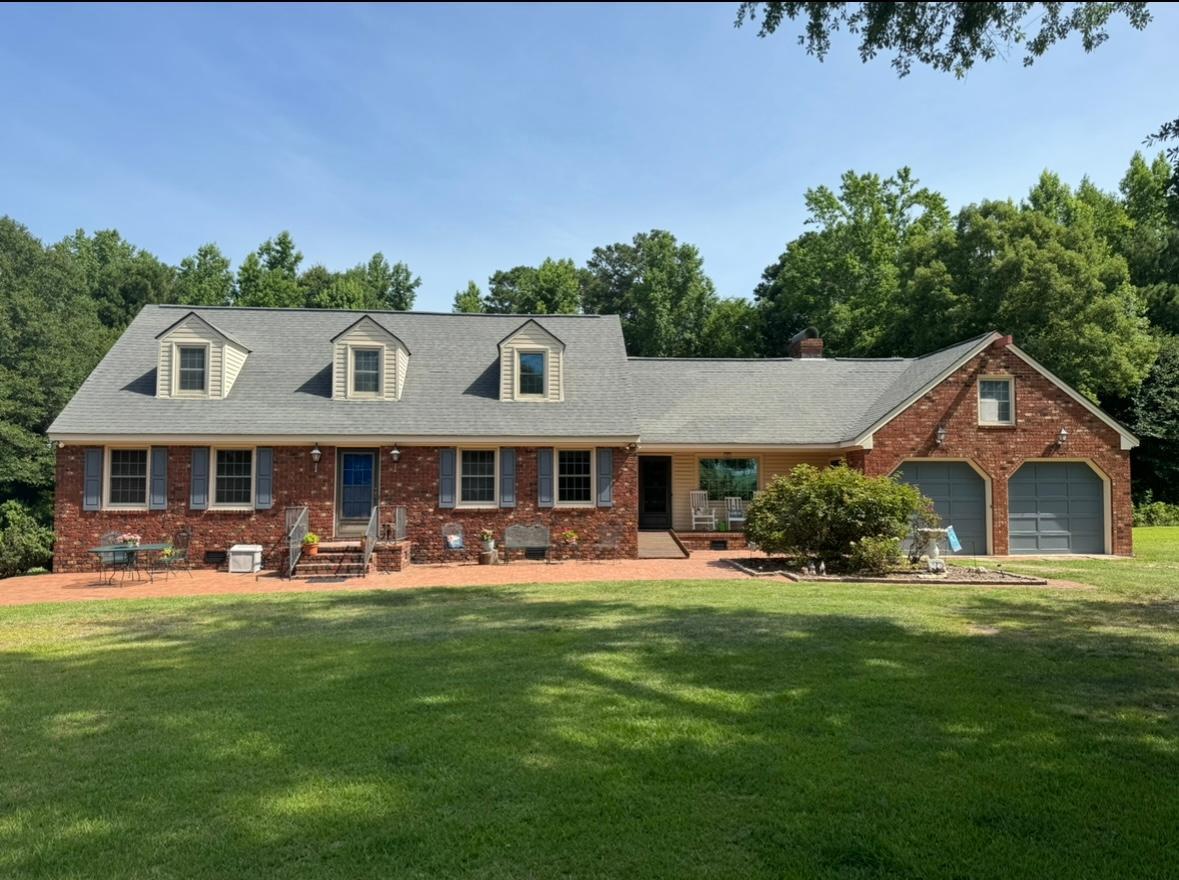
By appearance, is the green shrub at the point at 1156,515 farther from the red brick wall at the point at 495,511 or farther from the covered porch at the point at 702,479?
the red brick wall at the point at 495,511

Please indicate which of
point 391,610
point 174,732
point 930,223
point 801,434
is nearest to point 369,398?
point 391,610

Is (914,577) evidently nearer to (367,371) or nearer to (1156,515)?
(367,371)

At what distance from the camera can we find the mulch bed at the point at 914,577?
14.1 metres

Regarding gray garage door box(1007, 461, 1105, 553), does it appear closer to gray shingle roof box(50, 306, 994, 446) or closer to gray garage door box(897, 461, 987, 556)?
gray garage door box(897, 461, 987, 556)

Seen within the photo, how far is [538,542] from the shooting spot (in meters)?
18.1

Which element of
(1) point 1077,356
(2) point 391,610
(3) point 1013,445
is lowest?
(2) point 391,610

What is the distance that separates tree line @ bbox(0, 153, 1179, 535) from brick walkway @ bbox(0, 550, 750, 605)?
688 inches

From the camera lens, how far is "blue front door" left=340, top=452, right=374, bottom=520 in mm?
18297

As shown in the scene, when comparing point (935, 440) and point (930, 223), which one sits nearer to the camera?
point (935, 440)

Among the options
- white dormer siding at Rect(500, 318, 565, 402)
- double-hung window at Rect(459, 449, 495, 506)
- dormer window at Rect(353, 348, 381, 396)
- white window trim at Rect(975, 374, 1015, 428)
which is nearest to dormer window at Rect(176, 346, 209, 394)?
dormer window at Rect(353, 348, 381, 396)

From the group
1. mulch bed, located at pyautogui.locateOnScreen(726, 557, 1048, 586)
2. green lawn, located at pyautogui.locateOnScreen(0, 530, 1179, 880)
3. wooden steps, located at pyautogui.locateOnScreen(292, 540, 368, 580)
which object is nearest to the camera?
green lawn, located at pyautogui.locateOnScreen(0, 530, 1179, 880)

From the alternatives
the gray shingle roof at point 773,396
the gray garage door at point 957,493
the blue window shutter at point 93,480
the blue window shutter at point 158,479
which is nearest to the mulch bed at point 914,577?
the gray garage door at point 957,493

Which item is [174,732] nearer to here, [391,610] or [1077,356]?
[391,610]

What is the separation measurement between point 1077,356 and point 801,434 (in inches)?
584
